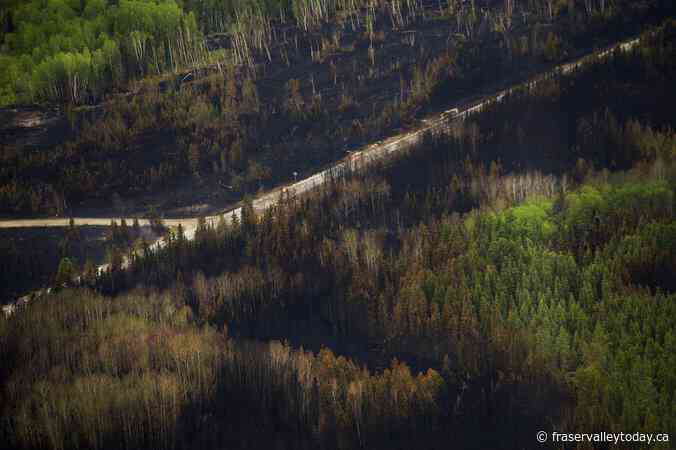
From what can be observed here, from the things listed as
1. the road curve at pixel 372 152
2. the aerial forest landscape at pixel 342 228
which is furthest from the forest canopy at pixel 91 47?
the road curve at pixel 372 152

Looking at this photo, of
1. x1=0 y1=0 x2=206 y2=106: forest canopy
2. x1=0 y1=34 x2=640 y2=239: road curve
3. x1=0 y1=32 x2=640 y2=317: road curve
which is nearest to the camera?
x1=0 y1=32 x2=640 y2=317: road curve

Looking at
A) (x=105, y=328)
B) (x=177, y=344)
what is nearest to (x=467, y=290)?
(x=177, y=344)

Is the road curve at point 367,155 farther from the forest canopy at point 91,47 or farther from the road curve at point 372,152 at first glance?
the forest canopy at point 91,47

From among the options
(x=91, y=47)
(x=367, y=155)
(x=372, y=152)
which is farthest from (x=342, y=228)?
(x=91, y=47)

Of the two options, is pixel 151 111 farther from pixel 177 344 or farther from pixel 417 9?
pixel 177 344

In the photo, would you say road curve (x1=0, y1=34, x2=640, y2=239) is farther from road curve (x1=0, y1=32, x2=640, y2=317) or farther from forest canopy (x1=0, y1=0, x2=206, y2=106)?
forest canopy (x1=0, y1=0, x2=206, y2=106)

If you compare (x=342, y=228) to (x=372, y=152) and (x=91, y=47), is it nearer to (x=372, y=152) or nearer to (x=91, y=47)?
(x=372, y=152)

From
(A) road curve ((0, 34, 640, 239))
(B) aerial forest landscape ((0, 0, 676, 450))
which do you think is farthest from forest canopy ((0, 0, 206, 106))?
(A) road curve ((0, 34, 640, 239))

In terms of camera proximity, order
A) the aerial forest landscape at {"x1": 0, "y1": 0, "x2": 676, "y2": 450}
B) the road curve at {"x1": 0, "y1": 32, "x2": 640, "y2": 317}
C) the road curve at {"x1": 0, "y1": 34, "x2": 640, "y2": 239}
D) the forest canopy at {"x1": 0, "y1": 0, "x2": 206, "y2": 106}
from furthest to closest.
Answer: the forest canopy at {"x1": 0, "y1": 0, "x2": 206, "y2": 106}, the road curve at {"x1": 0, "y1": 34, "x2": 640, "y2": 239}, the road curve at {"x1": 0, "y1": 32, "x2": 640, "y2": 317}, the aerial forest landscape at {"x1": 0, "y1": 0, "x2": 676, "y2": 450}
